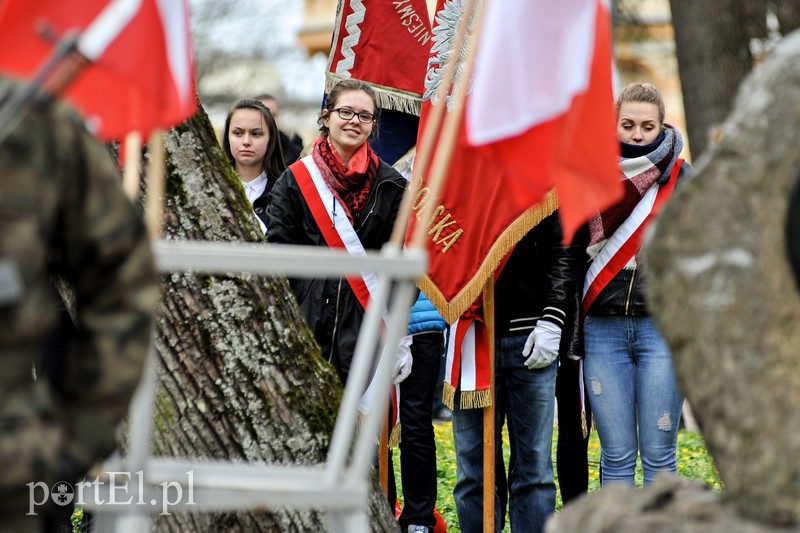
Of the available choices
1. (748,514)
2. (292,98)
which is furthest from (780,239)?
(292,98)

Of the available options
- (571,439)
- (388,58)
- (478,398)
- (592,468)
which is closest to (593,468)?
(592,468)

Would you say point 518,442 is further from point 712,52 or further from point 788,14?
point 712,52

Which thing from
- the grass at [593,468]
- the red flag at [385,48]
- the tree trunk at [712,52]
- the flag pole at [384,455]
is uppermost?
the tree trunk at [712,52]

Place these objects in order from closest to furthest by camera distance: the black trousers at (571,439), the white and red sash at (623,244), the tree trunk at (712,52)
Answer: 1. the white and red sash at (623,244)
2. the black trousers at (571,439)
3. the tree trunk at (712,52)

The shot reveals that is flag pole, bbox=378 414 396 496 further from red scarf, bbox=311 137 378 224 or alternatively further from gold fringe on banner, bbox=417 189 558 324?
red scarf, bbox=311 137 378 224

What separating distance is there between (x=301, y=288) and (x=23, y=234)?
3666mm

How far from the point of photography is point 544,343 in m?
5.52

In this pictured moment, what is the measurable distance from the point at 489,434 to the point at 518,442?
140 millimetres

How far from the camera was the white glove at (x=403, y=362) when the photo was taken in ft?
19.1

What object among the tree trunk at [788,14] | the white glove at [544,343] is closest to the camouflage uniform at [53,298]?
the white glove at [544,343]

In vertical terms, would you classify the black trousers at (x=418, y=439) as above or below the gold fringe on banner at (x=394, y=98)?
below

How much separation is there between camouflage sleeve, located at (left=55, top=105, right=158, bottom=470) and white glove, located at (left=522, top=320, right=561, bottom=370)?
337 centimetres

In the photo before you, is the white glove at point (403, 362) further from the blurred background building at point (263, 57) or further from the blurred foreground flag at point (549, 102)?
the blurred background building at point (263, 57)

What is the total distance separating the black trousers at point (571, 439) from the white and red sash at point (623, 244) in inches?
20.2
